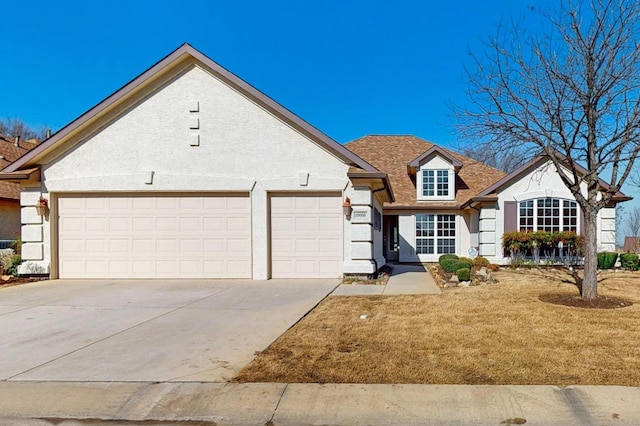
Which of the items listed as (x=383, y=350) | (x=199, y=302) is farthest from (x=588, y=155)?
(x=199, y=302)

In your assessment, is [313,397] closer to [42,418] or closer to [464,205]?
[42,418]

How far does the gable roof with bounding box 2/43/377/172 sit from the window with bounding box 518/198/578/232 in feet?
26.8

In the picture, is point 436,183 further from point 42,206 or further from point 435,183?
point 42,206

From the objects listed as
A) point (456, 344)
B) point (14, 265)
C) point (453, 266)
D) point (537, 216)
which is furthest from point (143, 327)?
point (537, 216)

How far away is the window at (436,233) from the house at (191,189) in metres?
7.64

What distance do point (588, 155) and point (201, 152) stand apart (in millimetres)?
10002

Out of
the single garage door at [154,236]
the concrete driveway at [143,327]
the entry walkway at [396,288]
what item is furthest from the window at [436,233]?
the single garage door at [154,236]

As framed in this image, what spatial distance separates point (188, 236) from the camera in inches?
504

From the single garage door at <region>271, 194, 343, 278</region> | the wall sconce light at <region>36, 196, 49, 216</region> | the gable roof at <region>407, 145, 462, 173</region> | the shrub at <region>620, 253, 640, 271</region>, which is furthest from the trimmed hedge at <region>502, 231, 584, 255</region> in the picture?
the wall sconce light at <region>36, 196, 49, 216</region>

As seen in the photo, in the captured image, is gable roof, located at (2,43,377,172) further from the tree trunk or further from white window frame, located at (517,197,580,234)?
white window frame, located at (517,197,580,234)

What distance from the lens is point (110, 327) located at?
23.2 feet

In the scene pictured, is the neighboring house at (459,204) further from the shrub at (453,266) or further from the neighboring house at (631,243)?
the neighboring house at (631,243)

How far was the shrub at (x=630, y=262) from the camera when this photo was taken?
608 inches

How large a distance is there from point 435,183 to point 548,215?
4.97 m
